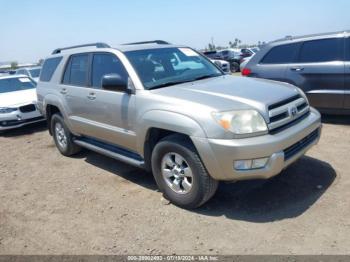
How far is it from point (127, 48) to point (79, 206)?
7.12 ft

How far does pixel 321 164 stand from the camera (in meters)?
4.92

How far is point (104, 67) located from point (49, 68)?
80.2 inches

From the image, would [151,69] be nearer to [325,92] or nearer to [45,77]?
[45,77]

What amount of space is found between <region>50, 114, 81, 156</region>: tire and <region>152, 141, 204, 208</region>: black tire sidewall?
254 cm

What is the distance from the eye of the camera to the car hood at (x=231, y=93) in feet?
11.8

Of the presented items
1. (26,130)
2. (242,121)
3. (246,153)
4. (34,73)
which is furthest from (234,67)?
(246,153)

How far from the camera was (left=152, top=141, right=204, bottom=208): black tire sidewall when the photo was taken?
3707 millimetres

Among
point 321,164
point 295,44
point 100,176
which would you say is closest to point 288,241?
point 321,164

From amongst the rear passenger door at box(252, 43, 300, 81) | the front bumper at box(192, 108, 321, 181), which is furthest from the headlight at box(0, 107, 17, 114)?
the front bumper at box(192, 108, 321, 181)

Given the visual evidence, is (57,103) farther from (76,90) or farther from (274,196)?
(274,196)

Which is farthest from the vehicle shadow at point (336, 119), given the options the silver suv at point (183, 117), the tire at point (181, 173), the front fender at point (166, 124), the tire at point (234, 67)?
the tire at point (234, 67)

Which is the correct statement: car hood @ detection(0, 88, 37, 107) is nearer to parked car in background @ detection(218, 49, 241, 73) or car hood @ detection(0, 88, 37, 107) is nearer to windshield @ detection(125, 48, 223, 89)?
windshield @ detection(125, 48, 223, 89)

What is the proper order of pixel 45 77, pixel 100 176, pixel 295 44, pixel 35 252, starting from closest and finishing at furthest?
1. pixel 35 252
2. pixel 100 176
3. pixel 45 77
4. pixel 295 44

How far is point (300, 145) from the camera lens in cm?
391
